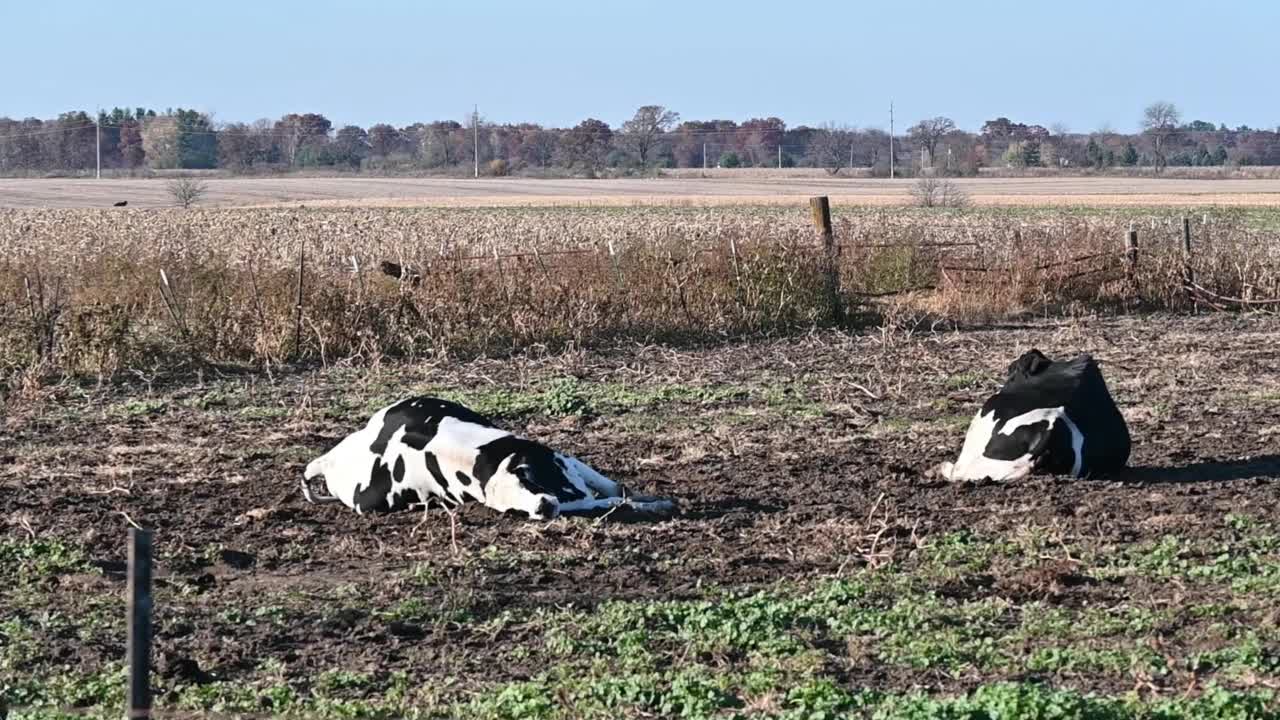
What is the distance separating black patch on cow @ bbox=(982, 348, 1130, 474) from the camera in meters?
10.1

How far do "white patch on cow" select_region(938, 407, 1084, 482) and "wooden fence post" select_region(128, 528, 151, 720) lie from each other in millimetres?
7337

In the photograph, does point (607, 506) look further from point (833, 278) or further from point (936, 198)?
point (936, 198)

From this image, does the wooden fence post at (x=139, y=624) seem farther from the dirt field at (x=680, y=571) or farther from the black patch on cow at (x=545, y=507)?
the black patch on cow at (x=545, y=507)

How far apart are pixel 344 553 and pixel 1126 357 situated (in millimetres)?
10453

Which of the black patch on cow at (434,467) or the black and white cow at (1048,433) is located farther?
the black and white cow at (1048,433)

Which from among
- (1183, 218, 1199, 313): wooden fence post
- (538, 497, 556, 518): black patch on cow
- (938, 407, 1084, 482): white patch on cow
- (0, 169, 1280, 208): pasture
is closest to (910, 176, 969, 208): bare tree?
(0, 169, 1280, 208): pasture

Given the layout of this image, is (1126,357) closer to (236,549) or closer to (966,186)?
(236,549)

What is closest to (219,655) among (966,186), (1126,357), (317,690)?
(317,690)

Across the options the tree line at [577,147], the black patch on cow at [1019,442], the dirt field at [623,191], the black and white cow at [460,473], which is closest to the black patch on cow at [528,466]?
the black and white cow at [460,473]

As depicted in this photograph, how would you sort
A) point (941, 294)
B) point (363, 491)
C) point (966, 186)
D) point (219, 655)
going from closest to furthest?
point (219, 655) → point (363, 491) → point (941, 294) → point (966, 186)

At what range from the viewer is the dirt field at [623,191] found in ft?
228

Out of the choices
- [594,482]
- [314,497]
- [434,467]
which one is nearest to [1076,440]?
[594,482]

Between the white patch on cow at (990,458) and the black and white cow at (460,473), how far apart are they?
201 cm

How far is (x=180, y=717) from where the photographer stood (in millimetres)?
5934
